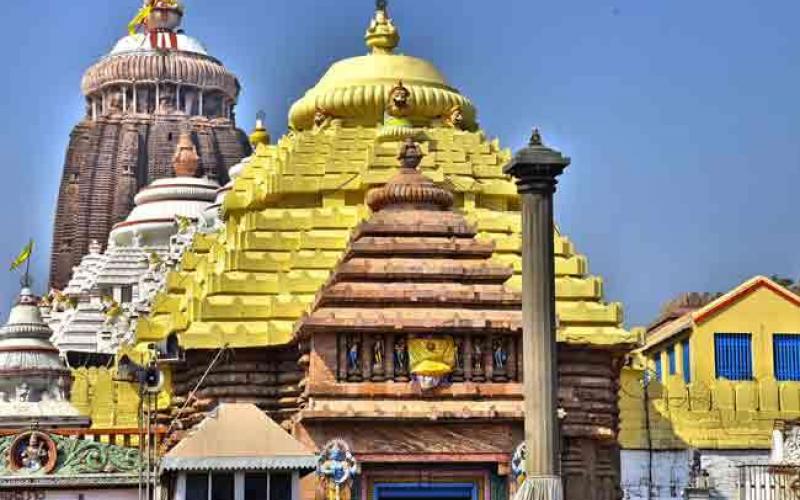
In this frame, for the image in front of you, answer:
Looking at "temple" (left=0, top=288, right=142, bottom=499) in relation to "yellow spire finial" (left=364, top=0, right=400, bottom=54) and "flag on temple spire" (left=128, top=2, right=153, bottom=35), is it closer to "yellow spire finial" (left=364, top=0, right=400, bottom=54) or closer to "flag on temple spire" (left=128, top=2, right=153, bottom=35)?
"yellow spire finial" (left=364, top=0, right=400, bottom=54)

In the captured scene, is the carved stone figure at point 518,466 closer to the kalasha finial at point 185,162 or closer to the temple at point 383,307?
the temple at point 383,307

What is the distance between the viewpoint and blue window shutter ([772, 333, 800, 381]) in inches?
2109

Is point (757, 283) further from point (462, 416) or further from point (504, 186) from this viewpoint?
point (462, 416)

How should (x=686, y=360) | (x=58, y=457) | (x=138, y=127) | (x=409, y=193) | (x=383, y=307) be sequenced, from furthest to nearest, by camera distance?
1. (x=138, y=127)
2. (x=686, y=360)
3. (x=409, y=193)
4. (x=383, y=307)
5. (x=58, y=457)

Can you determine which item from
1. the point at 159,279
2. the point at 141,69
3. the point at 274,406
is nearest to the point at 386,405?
the point at 274,406

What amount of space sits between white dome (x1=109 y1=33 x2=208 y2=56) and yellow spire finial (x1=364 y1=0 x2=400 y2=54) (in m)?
50.7

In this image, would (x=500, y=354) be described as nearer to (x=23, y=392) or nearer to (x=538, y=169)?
(x=538, y=169)

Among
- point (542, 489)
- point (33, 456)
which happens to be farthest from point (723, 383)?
point (542, 489)

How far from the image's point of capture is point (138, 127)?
95.8m

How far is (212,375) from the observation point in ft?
132

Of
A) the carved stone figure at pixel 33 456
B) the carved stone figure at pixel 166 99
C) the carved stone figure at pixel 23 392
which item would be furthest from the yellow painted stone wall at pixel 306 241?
the carved stone figure at pixel 166 99

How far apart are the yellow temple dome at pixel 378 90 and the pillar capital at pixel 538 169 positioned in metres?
15.7

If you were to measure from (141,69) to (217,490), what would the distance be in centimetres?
6579

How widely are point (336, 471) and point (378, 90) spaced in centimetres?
1260
